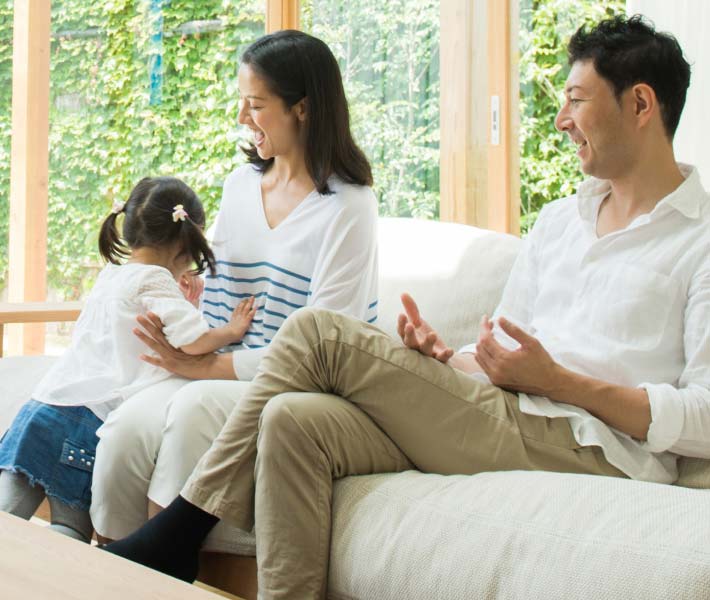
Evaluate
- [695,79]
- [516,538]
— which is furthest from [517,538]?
[695,79]

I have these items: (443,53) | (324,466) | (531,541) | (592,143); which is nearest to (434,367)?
(324,466)

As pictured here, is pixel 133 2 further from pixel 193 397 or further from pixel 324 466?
pixel 324 466

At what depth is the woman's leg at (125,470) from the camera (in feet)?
6.42

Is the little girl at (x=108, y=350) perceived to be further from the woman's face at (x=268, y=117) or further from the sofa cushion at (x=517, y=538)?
the sofa cushion at (x=517, y=538)

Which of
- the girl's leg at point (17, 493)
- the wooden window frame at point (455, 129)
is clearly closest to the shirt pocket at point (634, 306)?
the girl's leg at point (17, 493)

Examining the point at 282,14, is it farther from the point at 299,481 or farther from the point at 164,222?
the point at 299,481

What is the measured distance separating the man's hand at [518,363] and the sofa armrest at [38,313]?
1.32 m

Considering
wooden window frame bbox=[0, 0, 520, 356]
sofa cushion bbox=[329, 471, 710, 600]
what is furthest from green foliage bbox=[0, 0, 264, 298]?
sofa cushion bbox=[329, 471, 710, 600]

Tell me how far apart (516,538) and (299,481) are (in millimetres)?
368

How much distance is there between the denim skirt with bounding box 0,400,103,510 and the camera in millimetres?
2053

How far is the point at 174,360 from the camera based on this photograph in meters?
2.19

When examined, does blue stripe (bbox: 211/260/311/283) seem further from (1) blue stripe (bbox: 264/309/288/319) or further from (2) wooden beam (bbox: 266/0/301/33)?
(2) wooden beam (bbox: 266/0/301/33)

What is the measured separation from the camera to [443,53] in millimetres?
4559

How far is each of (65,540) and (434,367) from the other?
0.70 metres
